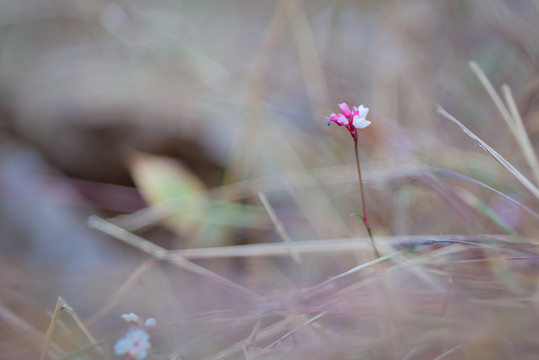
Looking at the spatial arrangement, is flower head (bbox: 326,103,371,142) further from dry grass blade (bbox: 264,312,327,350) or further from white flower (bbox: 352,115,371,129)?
dry grass blade (bbox: 264,312,327,350)

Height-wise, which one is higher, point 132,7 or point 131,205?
point 132,7

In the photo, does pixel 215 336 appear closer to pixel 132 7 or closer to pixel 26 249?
pixel 26 249

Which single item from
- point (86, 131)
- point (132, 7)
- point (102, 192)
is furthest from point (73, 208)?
point (132, 7)

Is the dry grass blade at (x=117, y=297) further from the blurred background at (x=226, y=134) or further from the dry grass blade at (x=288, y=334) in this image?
the dry grass blade at (x=288, y=334)

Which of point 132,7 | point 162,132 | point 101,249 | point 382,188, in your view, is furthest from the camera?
point 132,7

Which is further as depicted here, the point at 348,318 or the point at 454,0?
the point at 454,0

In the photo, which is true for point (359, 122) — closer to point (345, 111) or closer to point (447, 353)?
point (345, 111)

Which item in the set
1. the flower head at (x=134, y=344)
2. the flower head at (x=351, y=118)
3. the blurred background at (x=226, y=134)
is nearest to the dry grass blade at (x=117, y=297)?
the blurred background at (x=226, y=134)
